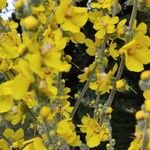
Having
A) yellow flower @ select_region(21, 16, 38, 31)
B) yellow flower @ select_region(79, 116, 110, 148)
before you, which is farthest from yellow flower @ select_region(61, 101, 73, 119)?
yellow flower @ select_region(21, 16, 38, 31)

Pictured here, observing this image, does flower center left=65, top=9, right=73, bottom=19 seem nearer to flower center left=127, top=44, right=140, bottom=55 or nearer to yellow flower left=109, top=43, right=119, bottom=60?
flower center left=127, top=44, right=140, bottom=55

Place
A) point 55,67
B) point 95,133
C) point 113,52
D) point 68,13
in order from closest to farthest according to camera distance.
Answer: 1. point 55,67
2. point 68,13
3. point 95,133
4. point 113,52

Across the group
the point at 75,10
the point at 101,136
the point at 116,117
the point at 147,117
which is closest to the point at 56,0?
the point at 75,10

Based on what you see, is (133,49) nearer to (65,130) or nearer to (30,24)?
(65,130)

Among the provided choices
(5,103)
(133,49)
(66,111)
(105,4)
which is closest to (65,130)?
(5,103)

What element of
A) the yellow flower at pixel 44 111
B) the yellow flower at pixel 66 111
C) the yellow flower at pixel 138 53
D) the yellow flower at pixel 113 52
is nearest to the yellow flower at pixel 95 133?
the yellow flower at pixel 66 111

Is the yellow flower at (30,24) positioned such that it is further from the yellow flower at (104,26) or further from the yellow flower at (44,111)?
the yellow flower at (104,26)

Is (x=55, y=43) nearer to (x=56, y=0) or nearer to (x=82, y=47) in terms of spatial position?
(x=56, y=0)
